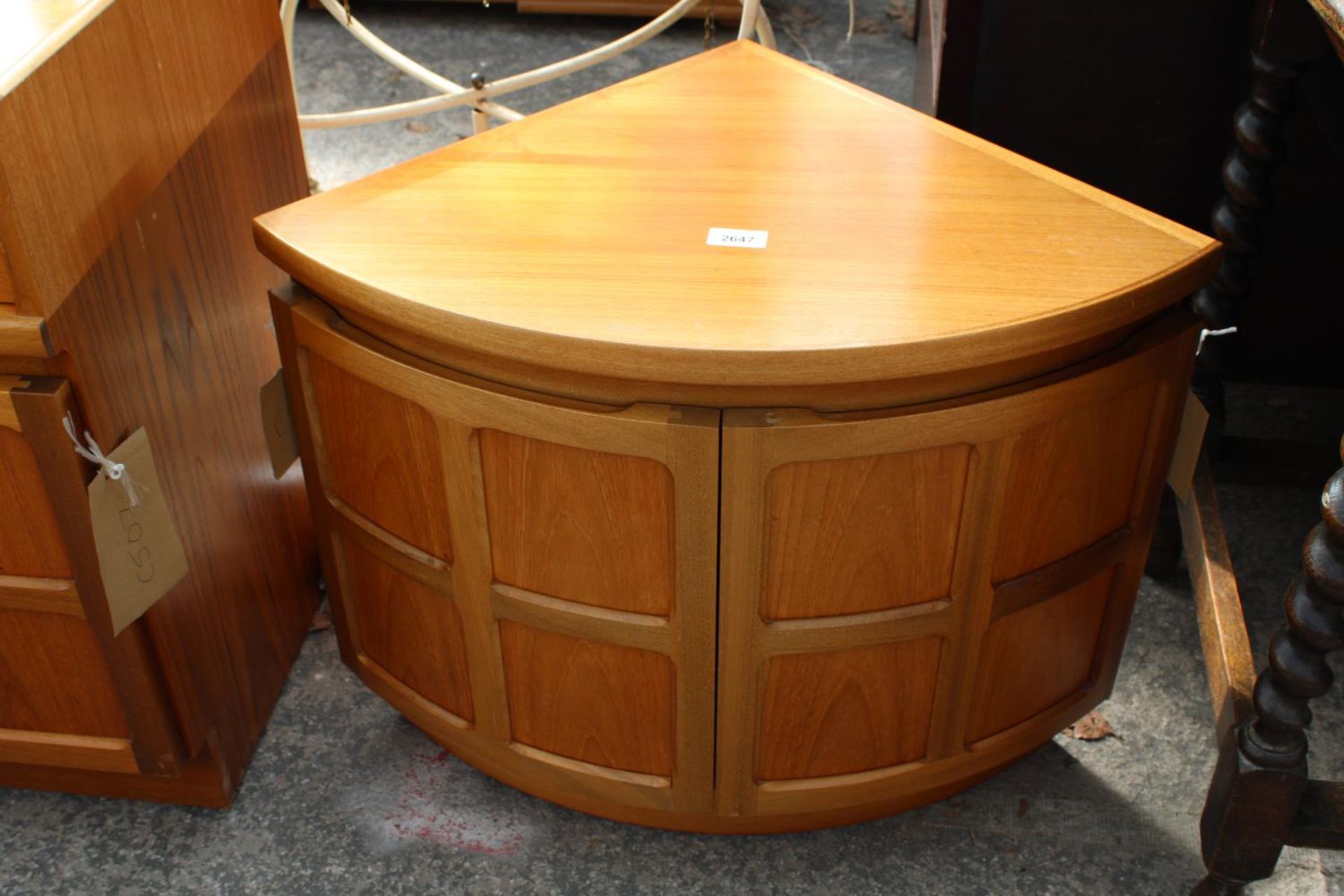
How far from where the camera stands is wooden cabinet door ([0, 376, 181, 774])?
1207 mm

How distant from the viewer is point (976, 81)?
1.79 m

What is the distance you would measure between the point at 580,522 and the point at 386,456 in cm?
22

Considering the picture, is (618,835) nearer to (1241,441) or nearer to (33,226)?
(33,226)

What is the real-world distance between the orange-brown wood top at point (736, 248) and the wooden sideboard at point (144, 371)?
0.52ft

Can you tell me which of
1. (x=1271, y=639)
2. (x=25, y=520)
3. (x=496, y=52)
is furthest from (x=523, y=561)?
(x=496, y=52)

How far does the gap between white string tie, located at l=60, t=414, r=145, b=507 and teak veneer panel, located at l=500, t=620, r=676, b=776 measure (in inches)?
15.1

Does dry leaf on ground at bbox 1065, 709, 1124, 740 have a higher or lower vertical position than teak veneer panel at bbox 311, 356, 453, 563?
lower

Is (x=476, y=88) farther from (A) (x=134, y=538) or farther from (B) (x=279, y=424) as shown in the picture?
(A) (x=134, y=538)

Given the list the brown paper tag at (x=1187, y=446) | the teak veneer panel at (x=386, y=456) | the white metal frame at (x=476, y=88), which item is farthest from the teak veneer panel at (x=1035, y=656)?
the white metal frame at (x=476, y=88)

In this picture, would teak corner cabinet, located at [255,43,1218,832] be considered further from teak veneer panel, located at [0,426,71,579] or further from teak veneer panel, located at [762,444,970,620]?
teak veneer panel, located at [0,426,71,579]

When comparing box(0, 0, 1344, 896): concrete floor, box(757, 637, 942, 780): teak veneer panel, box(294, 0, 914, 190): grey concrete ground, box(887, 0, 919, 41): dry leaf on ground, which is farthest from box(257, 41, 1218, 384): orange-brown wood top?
box(887, 0, 919, 41): dry leaf on ground

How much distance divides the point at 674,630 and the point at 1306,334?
132 centimetres

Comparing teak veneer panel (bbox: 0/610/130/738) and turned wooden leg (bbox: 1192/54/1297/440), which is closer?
teak veneer panel (bbox: 0/610/130/738)

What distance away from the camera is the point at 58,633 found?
1376mm
